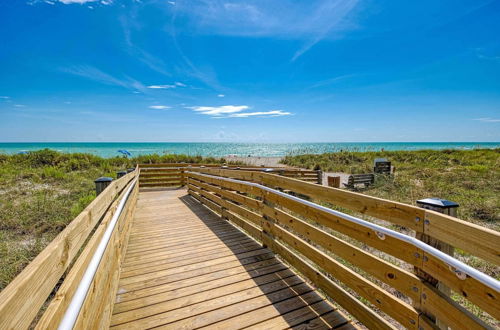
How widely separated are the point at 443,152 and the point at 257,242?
25741mm

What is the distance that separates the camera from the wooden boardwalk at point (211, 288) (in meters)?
2.27

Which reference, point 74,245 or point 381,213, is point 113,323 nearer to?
point 74,245

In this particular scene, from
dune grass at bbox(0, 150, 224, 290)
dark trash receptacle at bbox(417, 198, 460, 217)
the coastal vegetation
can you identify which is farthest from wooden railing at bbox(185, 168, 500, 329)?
dune grass at bbox(0, 150, 224, 290)

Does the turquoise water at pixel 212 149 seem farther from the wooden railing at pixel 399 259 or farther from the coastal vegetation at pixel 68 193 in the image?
the wooden railing at pixel 399 259

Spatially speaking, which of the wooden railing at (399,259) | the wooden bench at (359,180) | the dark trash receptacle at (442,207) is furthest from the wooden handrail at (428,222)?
the wooden bench at (359,180)

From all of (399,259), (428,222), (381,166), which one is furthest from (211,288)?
(381,166)

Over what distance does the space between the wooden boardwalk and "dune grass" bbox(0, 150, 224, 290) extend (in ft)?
6.26

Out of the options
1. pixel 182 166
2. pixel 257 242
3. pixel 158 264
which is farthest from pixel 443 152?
pixel 158 264

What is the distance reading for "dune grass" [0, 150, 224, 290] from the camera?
4.47 meters

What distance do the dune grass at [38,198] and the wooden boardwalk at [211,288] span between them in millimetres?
1908

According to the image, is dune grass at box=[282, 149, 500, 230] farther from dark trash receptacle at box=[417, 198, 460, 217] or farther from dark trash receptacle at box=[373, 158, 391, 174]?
dark trash receptacle at box=[417, 198, 460, 217]

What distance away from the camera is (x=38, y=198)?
25.4 ft

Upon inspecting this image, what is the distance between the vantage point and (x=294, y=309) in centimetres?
241

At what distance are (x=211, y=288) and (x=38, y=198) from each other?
309 inches
